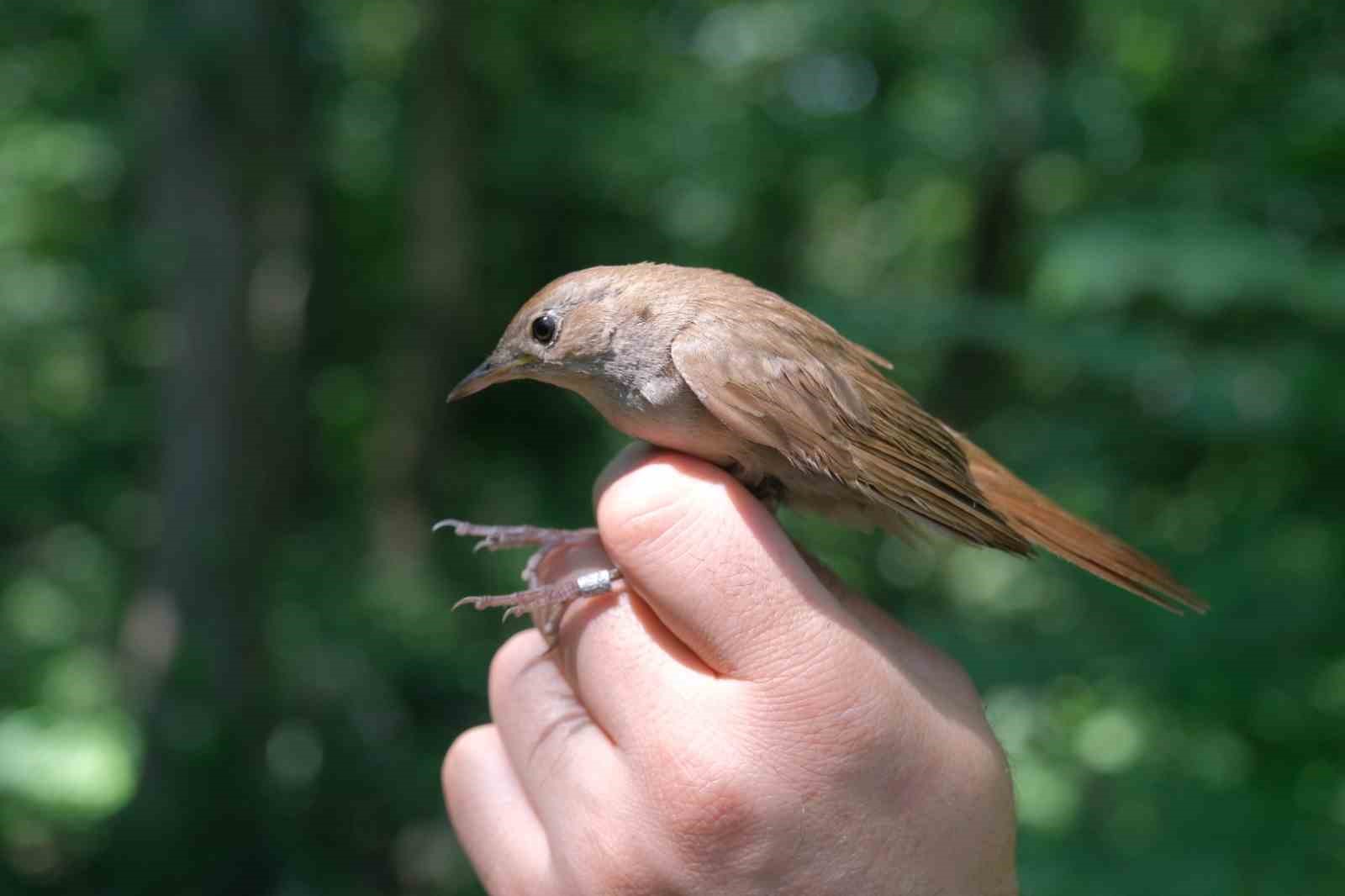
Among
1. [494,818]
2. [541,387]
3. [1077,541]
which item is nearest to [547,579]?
[494,818]

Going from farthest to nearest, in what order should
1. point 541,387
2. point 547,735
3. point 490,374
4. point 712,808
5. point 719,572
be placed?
point 541,387
point 490,374
point 547,735
point 719,572
point 712,808

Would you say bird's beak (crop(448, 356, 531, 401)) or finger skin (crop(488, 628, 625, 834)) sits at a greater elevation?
bird's beak (crop(448, 356, 531, 401))

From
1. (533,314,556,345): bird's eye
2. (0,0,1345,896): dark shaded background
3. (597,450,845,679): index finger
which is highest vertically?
(533,314,556,345): bird's eye

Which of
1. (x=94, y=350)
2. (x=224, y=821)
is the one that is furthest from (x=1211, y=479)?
(x=94, y=350)

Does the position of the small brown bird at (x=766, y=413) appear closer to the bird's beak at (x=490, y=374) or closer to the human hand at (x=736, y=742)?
the bird's beak at (x=490, y=374)

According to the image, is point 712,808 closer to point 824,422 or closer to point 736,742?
point 736,742

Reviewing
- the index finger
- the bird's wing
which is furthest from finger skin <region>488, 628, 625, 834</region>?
the bird's wing

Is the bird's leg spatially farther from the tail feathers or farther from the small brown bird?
the tail feathers

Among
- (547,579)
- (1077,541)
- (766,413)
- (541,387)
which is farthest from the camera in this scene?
(541,387)
